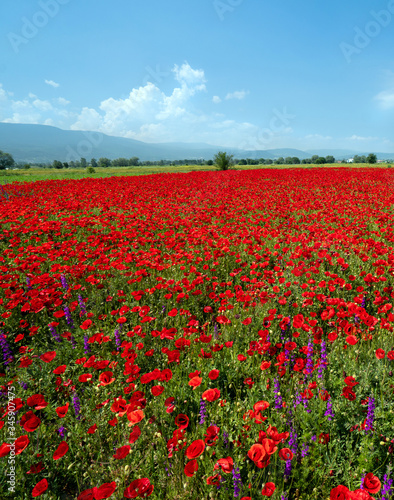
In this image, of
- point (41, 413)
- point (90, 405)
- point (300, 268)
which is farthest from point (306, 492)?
point (300, 268)

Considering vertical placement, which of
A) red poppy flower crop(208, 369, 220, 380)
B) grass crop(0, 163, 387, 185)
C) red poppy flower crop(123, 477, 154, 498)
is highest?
grass crop(0, 163, 387, 185)

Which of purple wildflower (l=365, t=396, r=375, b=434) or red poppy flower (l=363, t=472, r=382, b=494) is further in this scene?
purple wildflower (l=365, t=396, r=375, b=434)

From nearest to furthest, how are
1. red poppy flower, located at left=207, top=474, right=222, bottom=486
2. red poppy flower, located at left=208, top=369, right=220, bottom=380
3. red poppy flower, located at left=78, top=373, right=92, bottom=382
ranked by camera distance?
red poppy flower, located at left=207, top=474, right=222, bottom=486
red poppy flower, located at left=208, top=369, right=220, bottom=380
red poppy flower, located at left=78, top=373, right=92, bottom=382

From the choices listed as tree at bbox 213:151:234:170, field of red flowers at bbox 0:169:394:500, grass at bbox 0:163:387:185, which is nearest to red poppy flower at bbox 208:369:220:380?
field of red flowers at bbox 0:169:394:500

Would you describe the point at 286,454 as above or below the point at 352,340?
below

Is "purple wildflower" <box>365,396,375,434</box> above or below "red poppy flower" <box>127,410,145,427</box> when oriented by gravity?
below

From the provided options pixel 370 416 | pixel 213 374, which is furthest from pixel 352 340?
pixel 213 374

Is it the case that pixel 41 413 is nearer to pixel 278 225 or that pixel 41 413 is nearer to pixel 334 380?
pixel 334 380

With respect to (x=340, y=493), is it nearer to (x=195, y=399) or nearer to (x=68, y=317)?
(x=195, y=399)

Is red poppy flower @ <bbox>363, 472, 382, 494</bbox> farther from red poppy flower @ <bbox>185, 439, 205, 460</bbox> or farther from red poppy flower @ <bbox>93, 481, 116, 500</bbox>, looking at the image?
red poppy flower @ <bbox>93, 481, 116, 500</bbox>

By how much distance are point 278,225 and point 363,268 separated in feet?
11.4

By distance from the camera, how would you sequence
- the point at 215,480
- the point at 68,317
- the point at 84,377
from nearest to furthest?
1. the point at 215,480
2. the point at 84,377
3. the point at 68,317

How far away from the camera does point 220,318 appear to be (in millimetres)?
2906

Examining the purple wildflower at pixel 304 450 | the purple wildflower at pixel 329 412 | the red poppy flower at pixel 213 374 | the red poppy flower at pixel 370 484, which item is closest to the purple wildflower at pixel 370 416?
the purple wildflower at pixel 329 412
